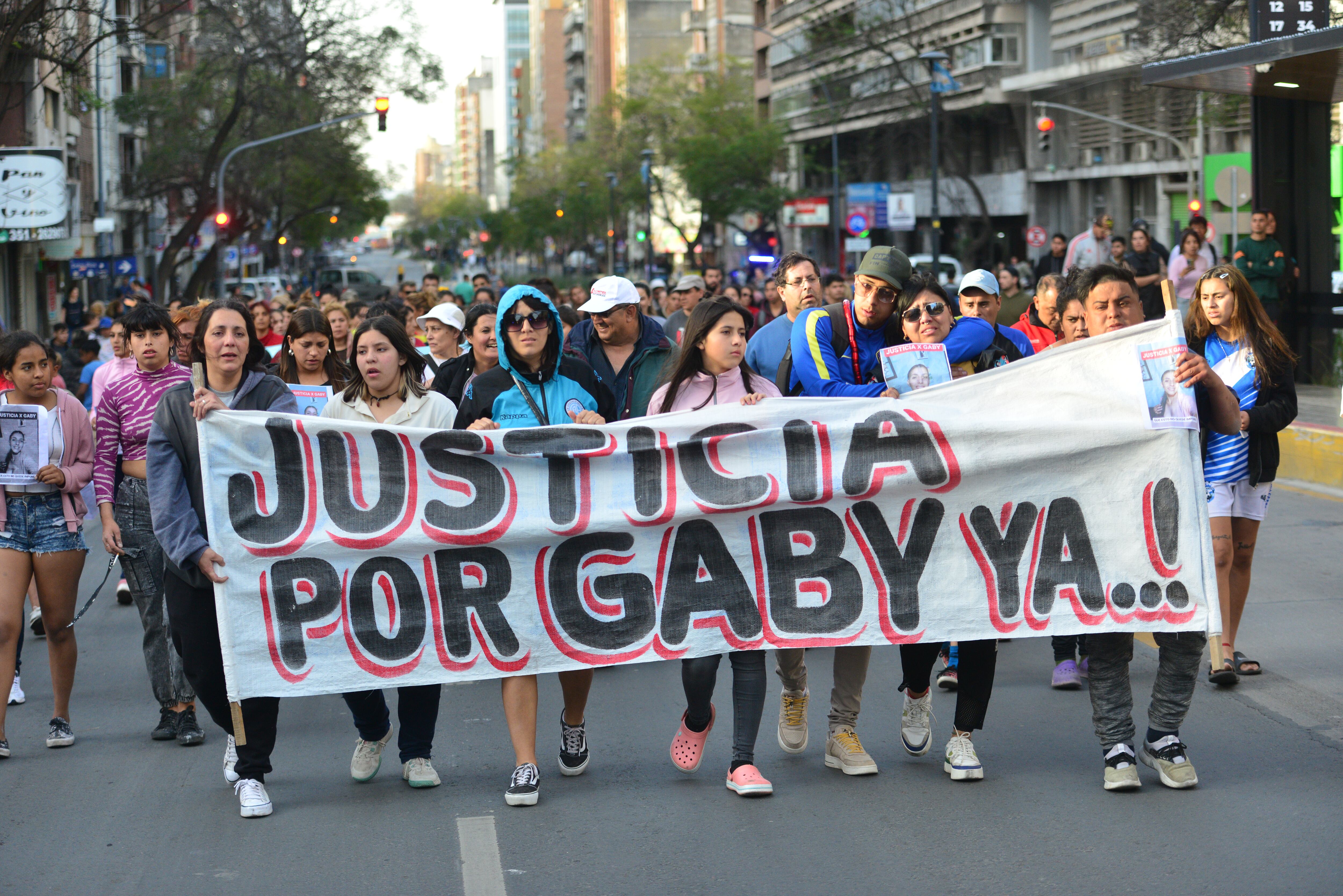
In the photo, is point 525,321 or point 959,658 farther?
point 959,658

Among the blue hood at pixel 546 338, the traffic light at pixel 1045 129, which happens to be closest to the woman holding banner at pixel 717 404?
the blue hood at pixel 546 338

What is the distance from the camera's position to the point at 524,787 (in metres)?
5.72

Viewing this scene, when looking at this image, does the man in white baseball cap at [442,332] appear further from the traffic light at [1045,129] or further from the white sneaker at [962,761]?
the traffic light at [1045,129]

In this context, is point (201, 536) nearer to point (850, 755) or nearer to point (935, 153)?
point (850, 755)

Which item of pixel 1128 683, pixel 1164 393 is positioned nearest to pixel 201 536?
pixel 1128 683

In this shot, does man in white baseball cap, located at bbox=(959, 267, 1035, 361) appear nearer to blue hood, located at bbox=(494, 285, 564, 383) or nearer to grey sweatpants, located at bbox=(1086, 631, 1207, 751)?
grey sweatpants, located at bbox=(1086, 631, 1207, 751)

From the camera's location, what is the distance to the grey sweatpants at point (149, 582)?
6945 mm

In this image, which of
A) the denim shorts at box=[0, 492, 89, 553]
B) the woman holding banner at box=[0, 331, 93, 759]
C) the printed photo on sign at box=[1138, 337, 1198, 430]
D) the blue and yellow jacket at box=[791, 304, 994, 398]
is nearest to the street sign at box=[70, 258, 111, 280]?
the woman holding banner at box=[0, 331, 93, 759]

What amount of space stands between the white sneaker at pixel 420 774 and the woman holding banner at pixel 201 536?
54 cm

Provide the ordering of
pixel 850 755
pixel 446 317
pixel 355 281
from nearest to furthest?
1. pixel 850 755
2. pixel 446 317
3. pixel 355 281

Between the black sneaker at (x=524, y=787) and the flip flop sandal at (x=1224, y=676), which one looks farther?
the flip flop sandal at (x=1224, y=676)

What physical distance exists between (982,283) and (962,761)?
2.87m

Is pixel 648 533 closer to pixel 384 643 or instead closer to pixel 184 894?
pixel 384 643

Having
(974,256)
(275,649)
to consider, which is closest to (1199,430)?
(275,649)
